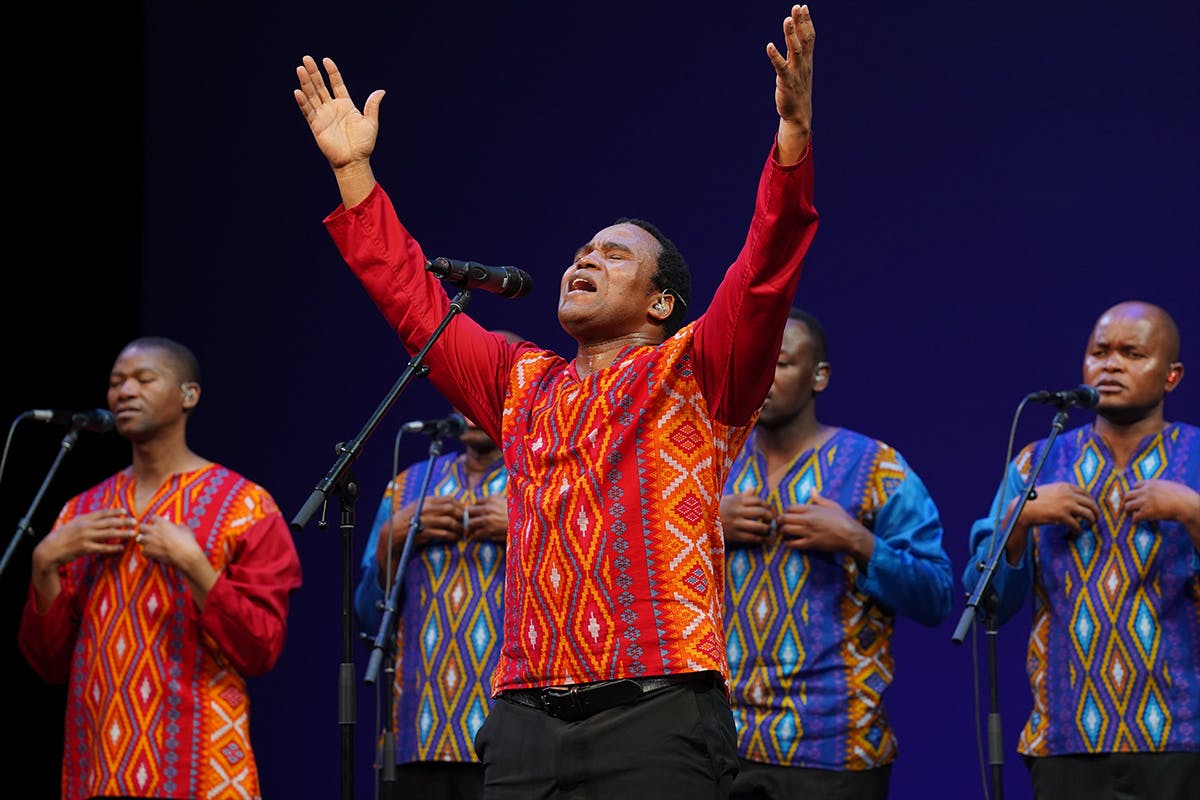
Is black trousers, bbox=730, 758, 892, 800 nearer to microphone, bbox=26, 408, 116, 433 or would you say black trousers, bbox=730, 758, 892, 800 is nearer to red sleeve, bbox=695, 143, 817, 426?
red sleeve, bbox=695, 143, 817, 426

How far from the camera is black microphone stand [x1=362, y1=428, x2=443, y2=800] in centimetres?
457

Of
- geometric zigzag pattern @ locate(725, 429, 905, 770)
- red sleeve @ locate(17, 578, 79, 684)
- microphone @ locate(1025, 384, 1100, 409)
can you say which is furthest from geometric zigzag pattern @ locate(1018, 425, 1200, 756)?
red sleeve @ locate(17, 578, 79, 684)

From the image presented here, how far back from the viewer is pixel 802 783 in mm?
4660

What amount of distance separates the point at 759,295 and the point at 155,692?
2.80 m

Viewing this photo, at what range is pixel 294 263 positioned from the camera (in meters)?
7.44

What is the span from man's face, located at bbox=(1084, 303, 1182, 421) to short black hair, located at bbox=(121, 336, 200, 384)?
115 inches

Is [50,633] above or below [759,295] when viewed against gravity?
below

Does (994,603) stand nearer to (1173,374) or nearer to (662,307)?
(1173,374)

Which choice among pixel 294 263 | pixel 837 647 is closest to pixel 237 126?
pixel 294 263

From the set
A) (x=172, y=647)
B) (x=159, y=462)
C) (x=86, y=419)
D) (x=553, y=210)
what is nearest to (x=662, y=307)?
(x=172, y=647)

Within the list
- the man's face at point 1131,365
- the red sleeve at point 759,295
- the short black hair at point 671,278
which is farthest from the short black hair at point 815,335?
the red sleeve at point 759,295

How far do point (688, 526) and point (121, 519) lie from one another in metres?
2.62

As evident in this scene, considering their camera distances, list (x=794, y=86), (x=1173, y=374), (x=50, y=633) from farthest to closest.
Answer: (x=50, y=633), (x=1173, y=374), (x=794, y=86)

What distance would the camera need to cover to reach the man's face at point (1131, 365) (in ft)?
15.8
